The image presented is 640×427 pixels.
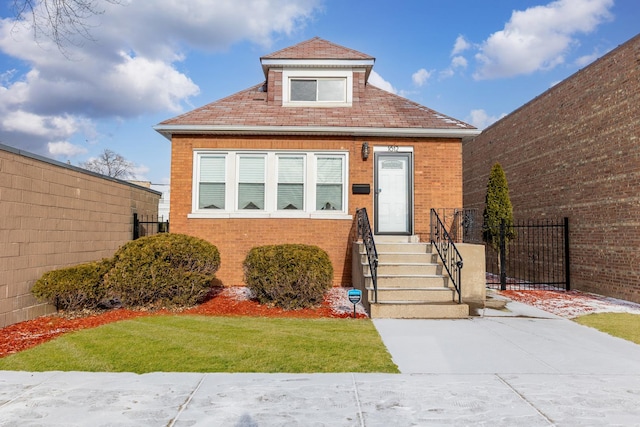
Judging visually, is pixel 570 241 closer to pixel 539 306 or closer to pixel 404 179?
pixel 539 306

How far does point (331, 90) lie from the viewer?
1110 cm

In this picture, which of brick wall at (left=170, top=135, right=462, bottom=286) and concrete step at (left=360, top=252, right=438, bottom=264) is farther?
brick wall at (left=170, top=135, right=462, bottom=286)

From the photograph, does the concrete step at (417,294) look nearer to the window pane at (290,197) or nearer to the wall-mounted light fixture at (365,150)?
the window pane at (290,197)

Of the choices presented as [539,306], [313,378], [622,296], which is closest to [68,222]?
[313,378]

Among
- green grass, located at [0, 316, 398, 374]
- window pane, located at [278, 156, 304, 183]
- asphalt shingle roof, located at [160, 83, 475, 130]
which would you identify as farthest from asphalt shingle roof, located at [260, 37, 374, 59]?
green grass, located at [0, 316, 398, 374]

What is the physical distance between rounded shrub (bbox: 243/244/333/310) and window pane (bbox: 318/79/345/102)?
543 centimetres

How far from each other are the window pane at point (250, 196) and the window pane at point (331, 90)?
3.31 meters

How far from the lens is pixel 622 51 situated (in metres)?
9.23

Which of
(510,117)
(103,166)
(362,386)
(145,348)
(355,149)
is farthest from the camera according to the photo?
(103,166)

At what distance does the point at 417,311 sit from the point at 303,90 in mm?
7260

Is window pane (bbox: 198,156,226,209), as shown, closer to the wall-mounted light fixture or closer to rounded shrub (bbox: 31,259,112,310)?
rounded shrub (bbox: 31,259,112,310)

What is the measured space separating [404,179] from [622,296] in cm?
602

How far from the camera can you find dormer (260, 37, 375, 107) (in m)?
10.8

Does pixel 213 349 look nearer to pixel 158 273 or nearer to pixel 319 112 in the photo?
pixel 158 273
